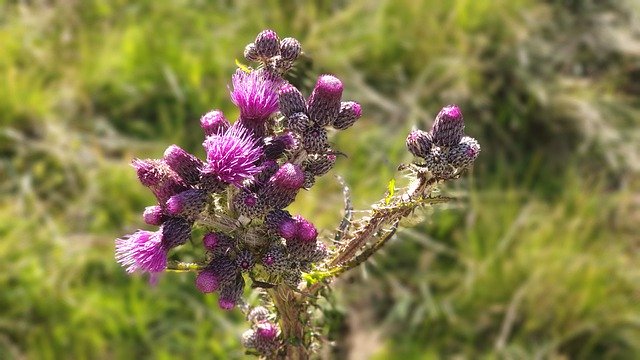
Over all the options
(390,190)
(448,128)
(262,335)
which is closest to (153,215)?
(262,335)

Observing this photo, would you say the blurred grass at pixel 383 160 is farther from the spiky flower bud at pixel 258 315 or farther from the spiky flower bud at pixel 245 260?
the spiky flower bud at pixel 245 260

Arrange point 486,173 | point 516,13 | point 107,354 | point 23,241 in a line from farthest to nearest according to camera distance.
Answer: point 516,13
point 486,173
point 23,241
point 107,354

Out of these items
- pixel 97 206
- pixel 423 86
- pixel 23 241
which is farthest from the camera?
pixel 423 86

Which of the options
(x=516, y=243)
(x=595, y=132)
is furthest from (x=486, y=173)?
(x=595, y=132)

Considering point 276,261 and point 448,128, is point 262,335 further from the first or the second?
point 448,128

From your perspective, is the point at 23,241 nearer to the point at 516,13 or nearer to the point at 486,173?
the point at 486,173

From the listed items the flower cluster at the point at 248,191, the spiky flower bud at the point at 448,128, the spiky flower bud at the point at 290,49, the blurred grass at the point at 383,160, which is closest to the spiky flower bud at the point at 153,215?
the flower cluster at the point at 248,191
